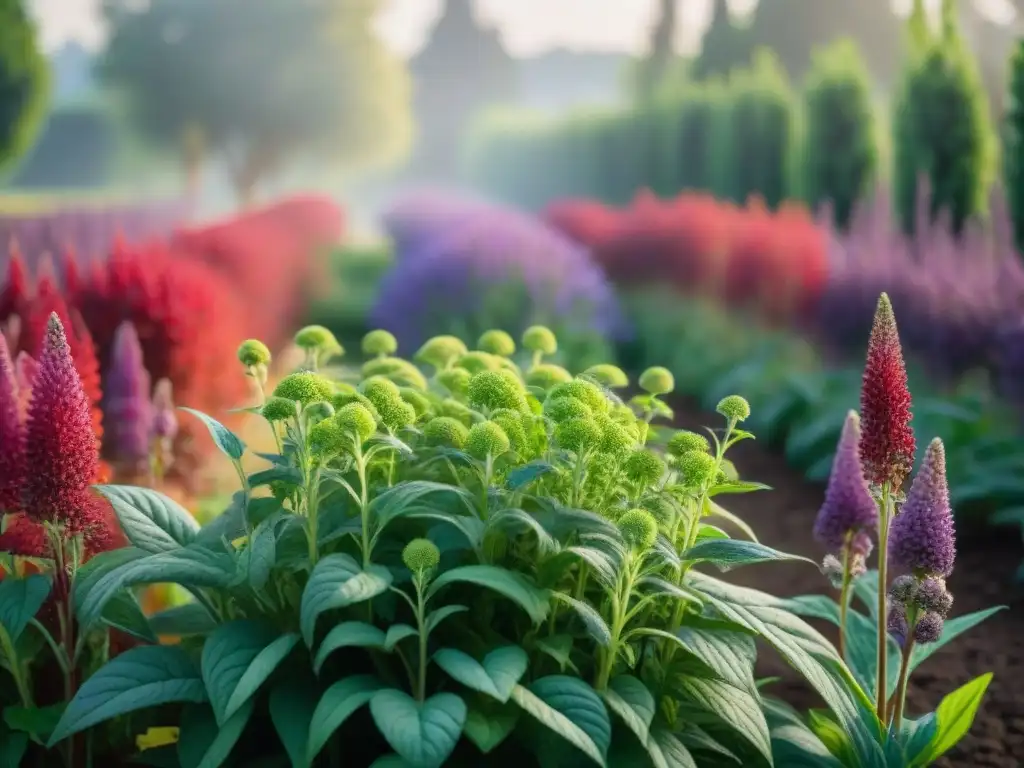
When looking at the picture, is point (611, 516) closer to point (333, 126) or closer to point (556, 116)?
point (556, 116)

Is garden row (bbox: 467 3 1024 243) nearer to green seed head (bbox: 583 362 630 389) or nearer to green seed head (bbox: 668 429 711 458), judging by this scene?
green seed head (bbox: 583 362 630 389)

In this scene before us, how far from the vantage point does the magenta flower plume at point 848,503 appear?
2195mm

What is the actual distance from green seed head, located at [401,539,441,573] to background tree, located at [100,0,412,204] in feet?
104

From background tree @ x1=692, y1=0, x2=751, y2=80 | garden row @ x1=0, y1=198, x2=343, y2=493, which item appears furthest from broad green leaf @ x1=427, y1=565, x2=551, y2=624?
background tree @ x1=692, y1=0, x2=751, y2=80

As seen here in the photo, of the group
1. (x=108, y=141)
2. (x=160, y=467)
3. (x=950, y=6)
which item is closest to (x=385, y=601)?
(x=160, y=467)

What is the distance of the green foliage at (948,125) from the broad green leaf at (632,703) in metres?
7.79

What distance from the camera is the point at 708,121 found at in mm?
15336

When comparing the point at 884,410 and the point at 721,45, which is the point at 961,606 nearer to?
the point at 884,410

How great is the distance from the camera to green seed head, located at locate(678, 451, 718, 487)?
6.58ft

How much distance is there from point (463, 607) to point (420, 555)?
0.37 ft

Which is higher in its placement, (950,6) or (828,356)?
(950,6)

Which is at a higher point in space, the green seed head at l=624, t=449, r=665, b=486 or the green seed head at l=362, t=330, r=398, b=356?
the green seed head at l=362, t=330, r=398, b=356

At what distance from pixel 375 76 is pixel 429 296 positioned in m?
27.7

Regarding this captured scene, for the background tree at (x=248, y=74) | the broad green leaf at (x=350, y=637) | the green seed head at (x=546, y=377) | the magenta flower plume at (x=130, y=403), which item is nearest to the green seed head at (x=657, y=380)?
the green seed head at (x=546, y=377)
